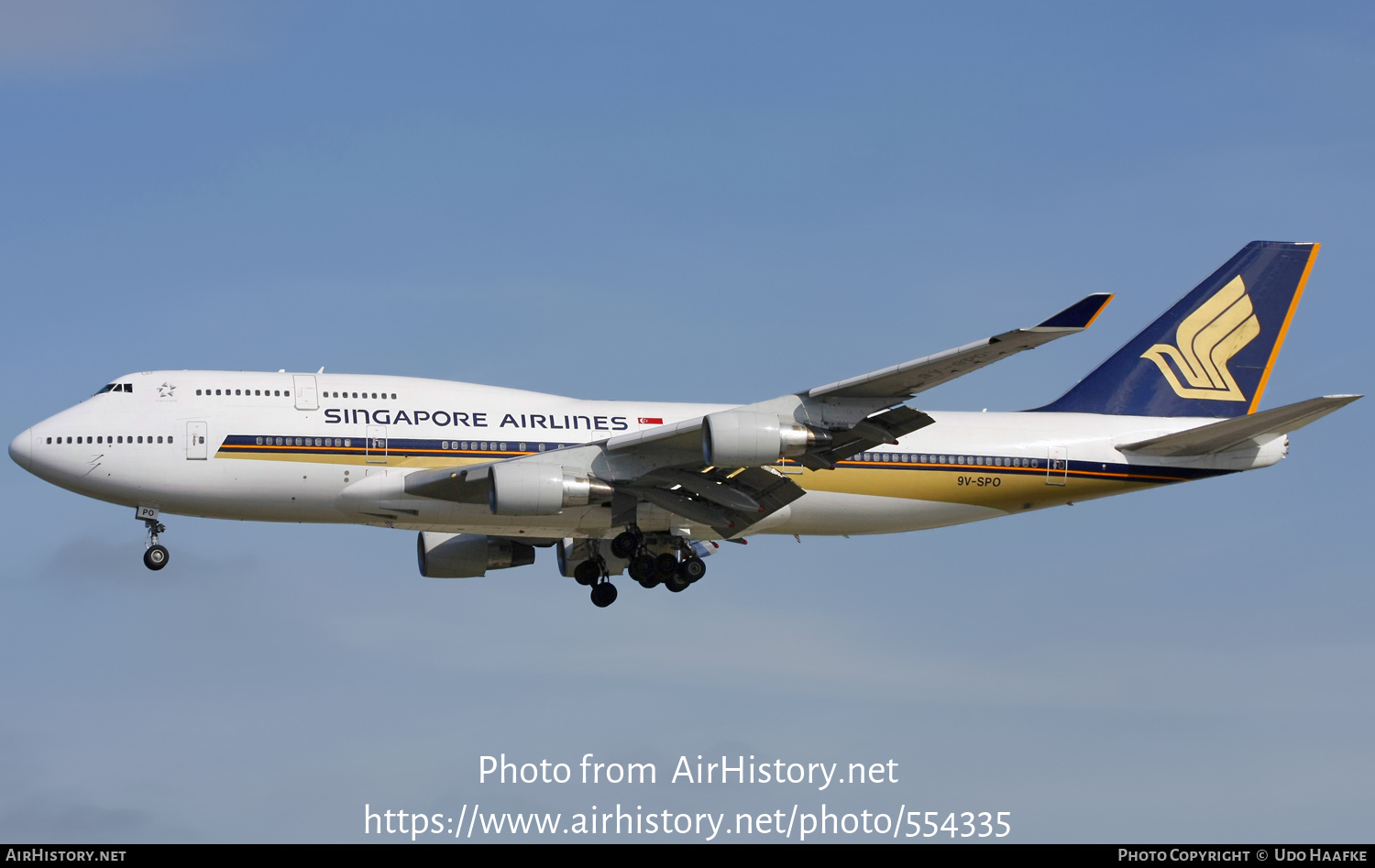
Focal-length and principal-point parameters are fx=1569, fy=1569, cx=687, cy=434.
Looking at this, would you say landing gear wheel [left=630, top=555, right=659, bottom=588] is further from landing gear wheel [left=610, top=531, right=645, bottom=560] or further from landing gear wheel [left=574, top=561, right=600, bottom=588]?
landing gear wheel [left=574, top=561, right=600, bottom=588]

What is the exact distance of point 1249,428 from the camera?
38.1 metres

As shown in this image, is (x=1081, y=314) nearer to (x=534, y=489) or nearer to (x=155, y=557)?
(x=534, y=489)

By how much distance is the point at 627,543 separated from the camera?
37062 millimetres

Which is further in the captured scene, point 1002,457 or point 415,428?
point 1002,457

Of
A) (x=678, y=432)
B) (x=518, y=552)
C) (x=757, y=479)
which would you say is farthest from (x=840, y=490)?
(x=518, y=552)

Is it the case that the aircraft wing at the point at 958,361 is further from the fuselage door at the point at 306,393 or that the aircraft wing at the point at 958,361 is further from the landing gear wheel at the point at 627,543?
the fuselage door at the point at 306,393

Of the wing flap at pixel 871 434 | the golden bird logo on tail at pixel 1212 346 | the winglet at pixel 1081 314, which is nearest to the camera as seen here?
the winglet at pixel 1081 314

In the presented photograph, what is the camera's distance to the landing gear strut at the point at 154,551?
1406 inches

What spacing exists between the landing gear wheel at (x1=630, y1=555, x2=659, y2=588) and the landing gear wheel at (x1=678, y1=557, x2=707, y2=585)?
0.75 m

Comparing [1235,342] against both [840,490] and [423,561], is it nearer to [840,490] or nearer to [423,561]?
[840,490]

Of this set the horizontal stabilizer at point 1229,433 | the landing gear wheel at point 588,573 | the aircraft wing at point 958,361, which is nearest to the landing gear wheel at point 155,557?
the landing gear wheel at point 588,573

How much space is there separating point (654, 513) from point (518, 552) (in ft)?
21.7

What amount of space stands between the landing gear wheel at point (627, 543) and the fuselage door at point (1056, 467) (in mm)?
10555

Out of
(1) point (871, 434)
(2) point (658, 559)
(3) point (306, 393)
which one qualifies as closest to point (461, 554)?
(2) point (658, 559)
